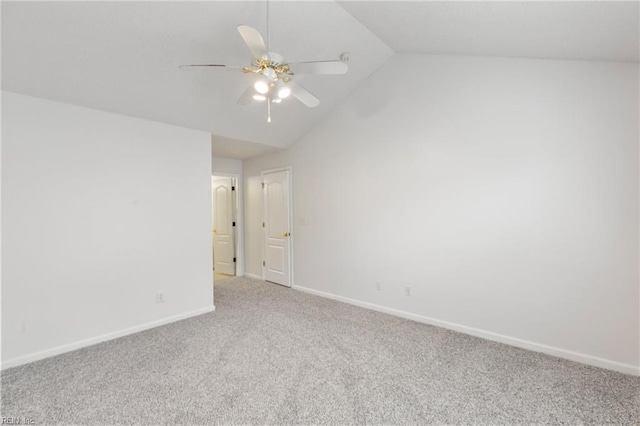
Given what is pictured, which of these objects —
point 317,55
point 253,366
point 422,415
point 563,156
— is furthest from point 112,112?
point 563,156

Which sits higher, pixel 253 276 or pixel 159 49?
pixel 159 49

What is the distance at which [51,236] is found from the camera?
2.81 metres

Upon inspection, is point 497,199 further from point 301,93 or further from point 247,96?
point 247,96

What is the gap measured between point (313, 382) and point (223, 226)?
4.59 meters

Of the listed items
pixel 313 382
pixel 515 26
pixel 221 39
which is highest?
pixel 221 39

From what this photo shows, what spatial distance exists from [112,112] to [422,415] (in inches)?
158

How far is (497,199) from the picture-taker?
117 inches

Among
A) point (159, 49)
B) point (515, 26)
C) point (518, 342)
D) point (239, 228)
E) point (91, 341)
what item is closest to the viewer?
point (515, 26)

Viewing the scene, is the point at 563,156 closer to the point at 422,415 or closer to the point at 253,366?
the point at 422,415

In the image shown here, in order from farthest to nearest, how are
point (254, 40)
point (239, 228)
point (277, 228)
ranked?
point (239, 228) < point (277, 228) < point (254, 40)

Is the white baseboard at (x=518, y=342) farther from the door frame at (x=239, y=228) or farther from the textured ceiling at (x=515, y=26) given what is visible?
the door frame at (x=239, y=228)

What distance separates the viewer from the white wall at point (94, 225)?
265cm

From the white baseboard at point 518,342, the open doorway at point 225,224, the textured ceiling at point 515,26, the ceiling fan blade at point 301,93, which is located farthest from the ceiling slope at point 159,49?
the white baseboard at point 518,342

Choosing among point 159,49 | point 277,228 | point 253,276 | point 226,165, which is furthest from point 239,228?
point 159,49
